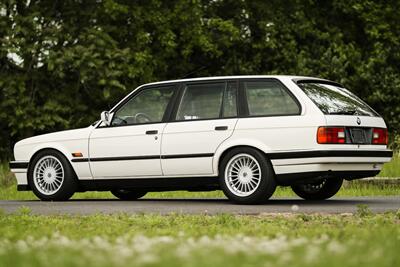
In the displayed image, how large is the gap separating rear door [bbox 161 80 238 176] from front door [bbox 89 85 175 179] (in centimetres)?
18

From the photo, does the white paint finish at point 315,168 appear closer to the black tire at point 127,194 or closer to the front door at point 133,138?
the front door at point 133,138

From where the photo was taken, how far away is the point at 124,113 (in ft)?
42.1

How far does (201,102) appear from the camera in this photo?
12258 millimetres

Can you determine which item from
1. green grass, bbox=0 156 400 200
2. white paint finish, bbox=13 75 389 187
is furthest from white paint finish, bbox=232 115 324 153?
green grass, bbox=0 156 400 200

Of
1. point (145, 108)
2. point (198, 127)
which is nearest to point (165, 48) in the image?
point (145, 108)

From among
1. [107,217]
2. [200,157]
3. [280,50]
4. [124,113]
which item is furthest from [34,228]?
[280,50]

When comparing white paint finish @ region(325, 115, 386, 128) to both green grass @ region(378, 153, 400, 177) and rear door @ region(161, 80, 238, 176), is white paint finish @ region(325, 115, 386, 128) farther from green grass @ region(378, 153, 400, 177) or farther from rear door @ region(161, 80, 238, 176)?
green grass @ region(378, 153, 400, 177)

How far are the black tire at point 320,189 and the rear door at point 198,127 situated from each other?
1.80m

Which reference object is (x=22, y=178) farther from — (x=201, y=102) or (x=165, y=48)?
(x=165, y=48)

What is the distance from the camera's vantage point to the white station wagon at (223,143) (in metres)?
11.2

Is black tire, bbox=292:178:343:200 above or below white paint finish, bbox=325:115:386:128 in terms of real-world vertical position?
below

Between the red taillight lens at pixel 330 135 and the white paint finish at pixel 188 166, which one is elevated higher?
the red taillight lens at pixel 330 135

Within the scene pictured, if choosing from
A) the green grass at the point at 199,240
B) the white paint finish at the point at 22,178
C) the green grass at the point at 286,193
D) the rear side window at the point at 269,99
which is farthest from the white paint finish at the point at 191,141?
the green grass at the point at 286,193

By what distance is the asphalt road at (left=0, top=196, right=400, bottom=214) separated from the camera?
35.2 ft
